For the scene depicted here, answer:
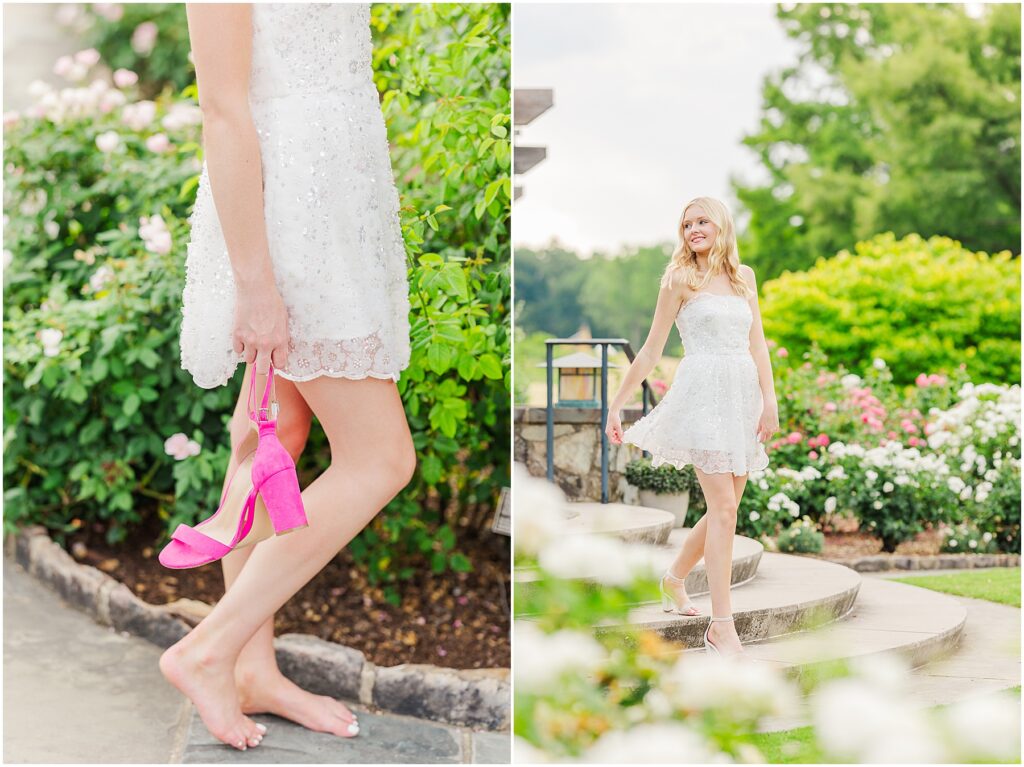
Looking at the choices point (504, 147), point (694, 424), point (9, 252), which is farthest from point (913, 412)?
point (9, 252)

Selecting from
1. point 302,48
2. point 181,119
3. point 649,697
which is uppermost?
point 181,119

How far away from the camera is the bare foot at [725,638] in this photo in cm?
184

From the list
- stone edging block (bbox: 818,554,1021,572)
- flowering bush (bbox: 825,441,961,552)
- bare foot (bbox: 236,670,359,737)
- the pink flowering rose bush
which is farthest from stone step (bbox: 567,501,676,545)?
the pink flowering rose bush

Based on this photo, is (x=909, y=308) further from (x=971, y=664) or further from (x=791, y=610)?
(x=791, y=610)

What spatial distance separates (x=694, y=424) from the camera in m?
1.83

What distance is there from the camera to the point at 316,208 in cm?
189

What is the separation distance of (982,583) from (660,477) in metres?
0.86

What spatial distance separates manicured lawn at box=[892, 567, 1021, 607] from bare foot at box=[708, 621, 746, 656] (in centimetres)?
49

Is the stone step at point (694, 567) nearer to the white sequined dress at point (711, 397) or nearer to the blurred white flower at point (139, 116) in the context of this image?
the white sequined dress at point (711, 397)

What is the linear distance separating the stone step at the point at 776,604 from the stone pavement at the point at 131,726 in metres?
0.66

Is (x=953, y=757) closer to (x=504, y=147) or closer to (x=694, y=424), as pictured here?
(x=694, y=424)

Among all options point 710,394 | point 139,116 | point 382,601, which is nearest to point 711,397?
point 710,394

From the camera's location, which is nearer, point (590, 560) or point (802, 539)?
point (590, 560)

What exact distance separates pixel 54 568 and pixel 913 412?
2463 millimetres
